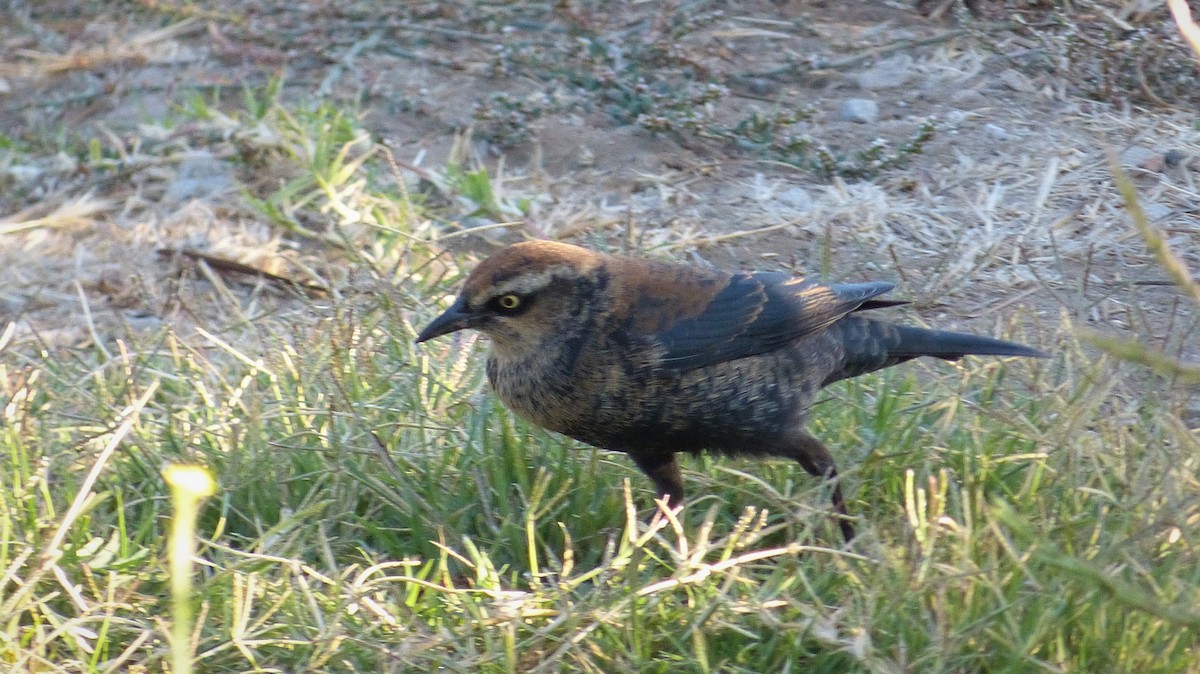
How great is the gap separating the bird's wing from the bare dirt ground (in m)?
0.76

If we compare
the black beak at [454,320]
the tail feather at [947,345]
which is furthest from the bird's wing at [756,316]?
the black beak at [454,320]

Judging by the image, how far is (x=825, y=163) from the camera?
5945 millimetres

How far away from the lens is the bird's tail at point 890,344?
398cm

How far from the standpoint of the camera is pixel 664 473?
3820 millimetres

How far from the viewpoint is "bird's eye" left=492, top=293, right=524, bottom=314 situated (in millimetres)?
3719

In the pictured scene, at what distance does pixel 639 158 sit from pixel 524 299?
2710 millimetres

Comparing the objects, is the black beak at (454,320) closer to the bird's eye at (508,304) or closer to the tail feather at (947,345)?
the bird's eye at (508,304)

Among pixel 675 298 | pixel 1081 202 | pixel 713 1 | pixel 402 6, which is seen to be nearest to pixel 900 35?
pixel 713 1

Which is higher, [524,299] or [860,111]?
[524,299]

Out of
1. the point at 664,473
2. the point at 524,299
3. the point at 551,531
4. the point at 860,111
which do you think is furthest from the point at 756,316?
the point at 860,111

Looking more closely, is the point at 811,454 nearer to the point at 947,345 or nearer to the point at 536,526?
the point at 947,345

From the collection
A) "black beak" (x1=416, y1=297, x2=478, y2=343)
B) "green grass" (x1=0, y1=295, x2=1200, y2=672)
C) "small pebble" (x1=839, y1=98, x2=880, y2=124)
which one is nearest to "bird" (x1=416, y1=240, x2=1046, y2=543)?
"black beak" (x1=416, y1=297, x2=478, y2=343)

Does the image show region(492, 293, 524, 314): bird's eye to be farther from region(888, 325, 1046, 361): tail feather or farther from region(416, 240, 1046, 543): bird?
region(888, 325, 1046, 361): tail feather

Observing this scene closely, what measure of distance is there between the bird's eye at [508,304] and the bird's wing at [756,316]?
386 mm
